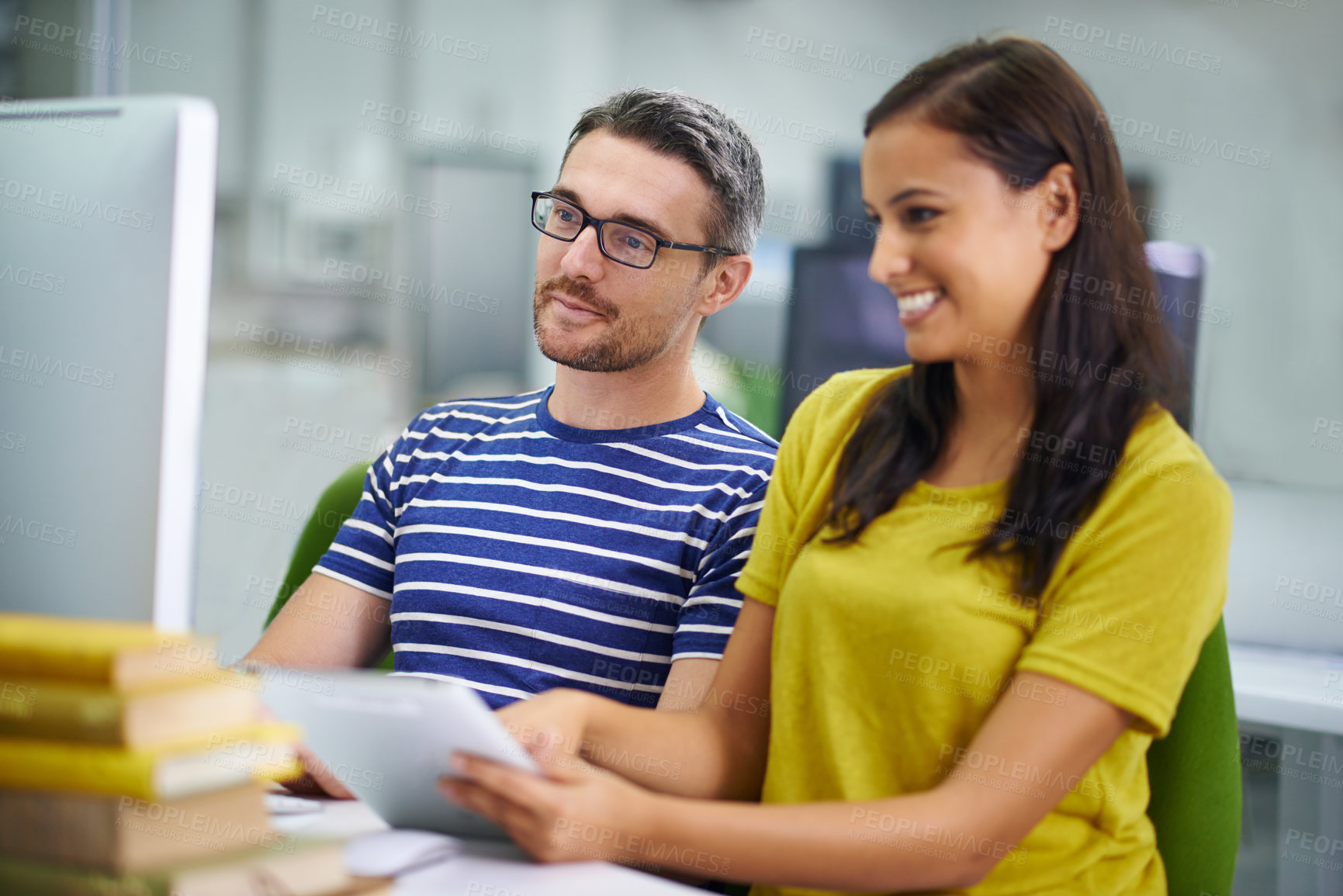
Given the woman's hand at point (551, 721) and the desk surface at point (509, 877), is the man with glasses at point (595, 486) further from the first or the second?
the desk surface at point (509, 877)

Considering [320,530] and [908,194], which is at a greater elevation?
[908,194]

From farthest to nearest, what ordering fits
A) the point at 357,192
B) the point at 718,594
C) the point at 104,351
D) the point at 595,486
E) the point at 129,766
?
the point at 357,192, the point at 595,486, the point at 718,594, the point at 104,351, the point at 129,766

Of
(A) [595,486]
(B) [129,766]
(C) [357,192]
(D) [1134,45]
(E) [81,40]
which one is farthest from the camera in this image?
(C) [357,192]

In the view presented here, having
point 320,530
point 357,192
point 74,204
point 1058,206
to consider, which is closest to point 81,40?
point 357,192

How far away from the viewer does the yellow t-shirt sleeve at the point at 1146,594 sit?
865 millimetres

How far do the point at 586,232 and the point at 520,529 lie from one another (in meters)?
0.37

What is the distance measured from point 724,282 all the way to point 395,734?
2.83 feet

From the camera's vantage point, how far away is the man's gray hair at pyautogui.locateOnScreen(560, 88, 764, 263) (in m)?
1.38

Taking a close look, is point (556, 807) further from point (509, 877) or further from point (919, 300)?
point (919, 300)

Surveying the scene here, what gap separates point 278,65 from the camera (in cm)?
409

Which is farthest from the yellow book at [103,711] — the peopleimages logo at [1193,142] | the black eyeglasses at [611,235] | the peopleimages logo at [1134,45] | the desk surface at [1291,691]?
the peopleimages logo at [1134,45]

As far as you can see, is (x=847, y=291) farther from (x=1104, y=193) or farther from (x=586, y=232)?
(x=1104, y=193)

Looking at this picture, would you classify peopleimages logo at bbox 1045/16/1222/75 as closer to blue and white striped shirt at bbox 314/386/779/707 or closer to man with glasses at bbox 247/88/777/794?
man with glasses at bbox 247/88/777/794

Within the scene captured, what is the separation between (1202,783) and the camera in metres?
1.01
